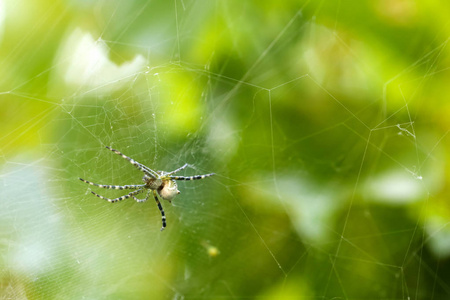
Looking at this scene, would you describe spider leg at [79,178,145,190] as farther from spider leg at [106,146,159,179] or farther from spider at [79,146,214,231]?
spider leg at [106,146,159,179]

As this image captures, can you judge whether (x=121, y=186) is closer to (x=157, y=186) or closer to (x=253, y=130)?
(x=157, y=186)

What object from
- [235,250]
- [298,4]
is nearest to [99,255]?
[235,250]

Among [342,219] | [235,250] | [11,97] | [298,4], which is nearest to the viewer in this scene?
[11,97]

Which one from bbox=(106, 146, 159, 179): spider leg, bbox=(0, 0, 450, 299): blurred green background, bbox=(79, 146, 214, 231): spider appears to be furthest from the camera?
bbox=(79, 146, 214, 231): spider

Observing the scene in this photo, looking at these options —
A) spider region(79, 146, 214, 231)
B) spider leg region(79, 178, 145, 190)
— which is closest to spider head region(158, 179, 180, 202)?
spider region(79, 146, 214, 231)

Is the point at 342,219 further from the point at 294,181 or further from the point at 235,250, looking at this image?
the point at 235,250

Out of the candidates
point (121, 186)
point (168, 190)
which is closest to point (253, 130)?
point (168, 190)
